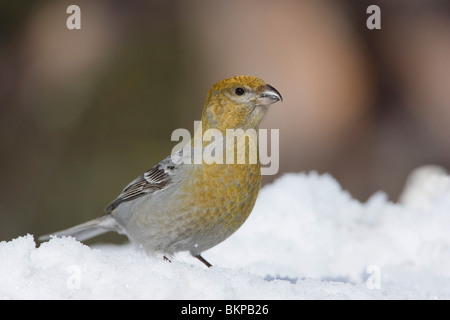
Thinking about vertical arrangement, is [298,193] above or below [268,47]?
below

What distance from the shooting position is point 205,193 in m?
3.34

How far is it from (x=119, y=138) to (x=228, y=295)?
6215 mm

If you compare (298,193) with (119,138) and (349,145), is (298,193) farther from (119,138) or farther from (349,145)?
(119,138)

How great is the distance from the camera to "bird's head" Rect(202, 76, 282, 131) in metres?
3.60

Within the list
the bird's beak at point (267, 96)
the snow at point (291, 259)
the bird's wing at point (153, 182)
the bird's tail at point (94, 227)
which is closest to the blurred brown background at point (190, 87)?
the snow at point (291, 259)

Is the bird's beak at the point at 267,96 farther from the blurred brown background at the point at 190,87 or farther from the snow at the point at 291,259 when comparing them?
the blurred brown background at the point at 190,87

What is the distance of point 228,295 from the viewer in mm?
2402

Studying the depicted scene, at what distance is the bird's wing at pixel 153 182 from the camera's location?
3.67 metres

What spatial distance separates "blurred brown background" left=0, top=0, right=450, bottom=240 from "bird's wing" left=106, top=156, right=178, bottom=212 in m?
4.16

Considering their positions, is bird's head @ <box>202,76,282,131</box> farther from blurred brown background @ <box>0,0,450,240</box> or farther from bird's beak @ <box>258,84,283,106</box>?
blurred brown background @ <box>0,0,450,240</box>

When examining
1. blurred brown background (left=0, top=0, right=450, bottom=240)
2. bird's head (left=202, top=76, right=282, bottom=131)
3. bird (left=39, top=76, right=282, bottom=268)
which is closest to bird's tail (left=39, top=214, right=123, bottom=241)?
bird (left=39, top=76, right=282, bottom=268)
